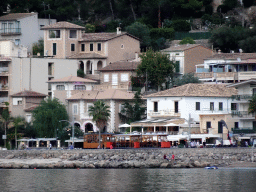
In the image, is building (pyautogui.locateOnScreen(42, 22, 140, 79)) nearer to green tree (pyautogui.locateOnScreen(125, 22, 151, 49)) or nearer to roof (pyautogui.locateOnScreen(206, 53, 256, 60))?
green tree (pyautogui.locateOnScreen(125, 22, 151, 49))

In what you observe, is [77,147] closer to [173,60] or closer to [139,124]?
[139,124]

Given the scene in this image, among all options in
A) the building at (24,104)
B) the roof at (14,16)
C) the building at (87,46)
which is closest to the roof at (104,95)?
the building at (24,104)

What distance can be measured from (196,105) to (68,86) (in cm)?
1758

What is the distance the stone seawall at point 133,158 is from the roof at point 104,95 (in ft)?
39.6

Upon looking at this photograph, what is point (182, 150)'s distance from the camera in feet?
267

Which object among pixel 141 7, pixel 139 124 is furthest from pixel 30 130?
pixel 141 7

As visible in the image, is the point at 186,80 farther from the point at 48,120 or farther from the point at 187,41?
the point at 187,41

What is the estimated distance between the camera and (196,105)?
9175 centimetres

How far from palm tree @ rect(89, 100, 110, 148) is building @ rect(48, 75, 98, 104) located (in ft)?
34.6

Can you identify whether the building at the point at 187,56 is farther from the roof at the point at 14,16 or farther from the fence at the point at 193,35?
the roof at the point at 14,16

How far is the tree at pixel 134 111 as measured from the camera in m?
96.4

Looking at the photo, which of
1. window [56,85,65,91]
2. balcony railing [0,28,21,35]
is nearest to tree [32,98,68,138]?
window [56,85,65,91]

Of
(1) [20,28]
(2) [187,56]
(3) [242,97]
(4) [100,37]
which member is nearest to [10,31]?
(1) [20,28]

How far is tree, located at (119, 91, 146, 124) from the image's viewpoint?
9644 centimetres
